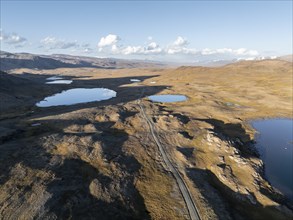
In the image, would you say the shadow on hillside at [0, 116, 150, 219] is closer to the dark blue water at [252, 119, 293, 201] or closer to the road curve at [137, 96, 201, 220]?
the road curve at [137, 96, 201, 220]

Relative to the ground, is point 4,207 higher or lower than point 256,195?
higher

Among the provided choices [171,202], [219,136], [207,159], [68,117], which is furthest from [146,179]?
[68,117]

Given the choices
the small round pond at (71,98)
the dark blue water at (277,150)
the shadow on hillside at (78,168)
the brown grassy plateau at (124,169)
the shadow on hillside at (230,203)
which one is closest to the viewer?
the shadow on hillside at (78,168)

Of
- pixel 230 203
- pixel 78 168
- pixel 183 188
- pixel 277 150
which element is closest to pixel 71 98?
pixel 78 168

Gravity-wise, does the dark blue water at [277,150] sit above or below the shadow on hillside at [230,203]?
below

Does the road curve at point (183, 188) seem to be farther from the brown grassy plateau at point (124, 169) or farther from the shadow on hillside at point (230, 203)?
the shadow on hillside at point (230, 203)

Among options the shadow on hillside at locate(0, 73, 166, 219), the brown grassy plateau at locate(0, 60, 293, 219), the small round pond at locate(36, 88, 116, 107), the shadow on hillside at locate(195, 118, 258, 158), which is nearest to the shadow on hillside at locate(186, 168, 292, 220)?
the brown grassy plateau at locate(0, 60, 293, 219)

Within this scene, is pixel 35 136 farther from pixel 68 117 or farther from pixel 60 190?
pixel 60 190

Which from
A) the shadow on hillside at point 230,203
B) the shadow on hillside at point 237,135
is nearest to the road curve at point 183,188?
the shadow on hillside at point 230,203
